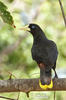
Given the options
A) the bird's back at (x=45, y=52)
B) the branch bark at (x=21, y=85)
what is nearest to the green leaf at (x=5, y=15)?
the branch bark at (x=21, y=85)

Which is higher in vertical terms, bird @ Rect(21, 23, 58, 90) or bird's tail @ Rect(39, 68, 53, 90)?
bird @ Rect(21, 23, 58, 90)

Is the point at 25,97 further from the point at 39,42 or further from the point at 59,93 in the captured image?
the point at 59,93

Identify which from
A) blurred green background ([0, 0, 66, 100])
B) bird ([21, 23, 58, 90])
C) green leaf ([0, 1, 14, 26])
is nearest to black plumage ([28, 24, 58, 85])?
bird ([21, 23, 58, 90])

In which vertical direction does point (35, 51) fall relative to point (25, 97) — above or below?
above

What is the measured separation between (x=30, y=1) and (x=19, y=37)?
37.9 inches

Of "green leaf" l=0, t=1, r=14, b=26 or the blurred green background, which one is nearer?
"green leaf" l=0, t=1, r=14, b=26

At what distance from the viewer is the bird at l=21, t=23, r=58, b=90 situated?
2802 millimetres

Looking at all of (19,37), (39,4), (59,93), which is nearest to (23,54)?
(19,37)

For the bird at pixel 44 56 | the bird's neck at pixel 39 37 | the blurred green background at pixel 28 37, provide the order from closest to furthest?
1. the bird at pixel 44 56
2. the bird's neck at pixel 39 37
3. the blurred green background at pixel 28 37

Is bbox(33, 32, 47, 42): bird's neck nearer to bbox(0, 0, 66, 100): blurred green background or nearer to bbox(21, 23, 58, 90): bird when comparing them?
bbox(21, 23, 58, 90): bird

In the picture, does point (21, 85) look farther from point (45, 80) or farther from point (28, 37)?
point (28, 37)

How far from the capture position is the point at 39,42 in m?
3.38

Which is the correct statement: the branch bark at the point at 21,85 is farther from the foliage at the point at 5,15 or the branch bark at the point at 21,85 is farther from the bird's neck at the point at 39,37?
the bird's neck at the point at 39,37

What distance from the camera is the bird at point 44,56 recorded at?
280cm
